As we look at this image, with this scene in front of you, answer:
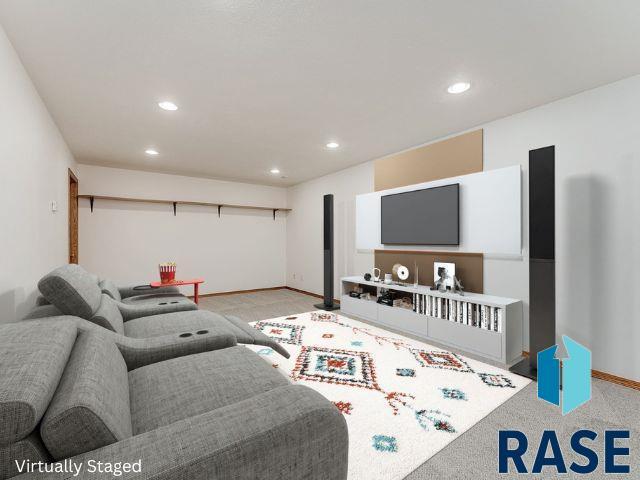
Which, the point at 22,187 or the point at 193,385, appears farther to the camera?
the point at 22,187

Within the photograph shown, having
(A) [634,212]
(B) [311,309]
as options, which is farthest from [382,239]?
(A) [634,212]

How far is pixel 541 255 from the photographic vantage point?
101 inches

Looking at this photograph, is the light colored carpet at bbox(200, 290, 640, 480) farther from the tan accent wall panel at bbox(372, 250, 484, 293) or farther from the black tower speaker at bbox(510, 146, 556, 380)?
the tan accent wall panel at bbox(372, 250, 484, 293)

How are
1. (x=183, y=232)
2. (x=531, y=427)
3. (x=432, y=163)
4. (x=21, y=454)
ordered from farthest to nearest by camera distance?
(x=183, y=232)
(x=432, y=163)
(x=531, y=427)
(x=21, y=454)

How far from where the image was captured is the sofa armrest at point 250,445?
0.73 metres

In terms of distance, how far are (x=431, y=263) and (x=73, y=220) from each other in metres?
5.23

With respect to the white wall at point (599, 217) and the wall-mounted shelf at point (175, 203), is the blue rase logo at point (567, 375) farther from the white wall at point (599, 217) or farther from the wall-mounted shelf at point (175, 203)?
the wall-mounted shelf at point (175, 203)

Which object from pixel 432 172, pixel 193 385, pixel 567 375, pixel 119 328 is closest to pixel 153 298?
pixel 119 328

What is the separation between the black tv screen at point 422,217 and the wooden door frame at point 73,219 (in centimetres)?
454

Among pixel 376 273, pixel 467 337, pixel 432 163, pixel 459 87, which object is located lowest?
pixel 467 337

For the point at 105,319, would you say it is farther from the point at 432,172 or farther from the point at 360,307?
the point at 432,172

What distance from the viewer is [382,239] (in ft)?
14.5

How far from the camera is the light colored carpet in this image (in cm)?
155

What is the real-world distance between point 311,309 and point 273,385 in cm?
362
